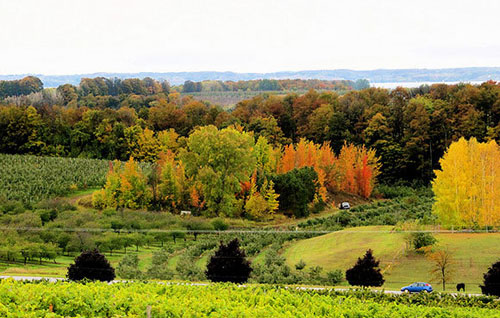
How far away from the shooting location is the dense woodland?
72750 mm

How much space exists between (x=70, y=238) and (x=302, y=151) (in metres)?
33.9

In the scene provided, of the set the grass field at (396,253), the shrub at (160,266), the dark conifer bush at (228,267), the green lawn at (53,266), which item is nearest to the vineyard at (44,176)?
the green lawn at (53,266)

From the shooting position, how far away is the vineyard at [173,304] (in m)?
14.0

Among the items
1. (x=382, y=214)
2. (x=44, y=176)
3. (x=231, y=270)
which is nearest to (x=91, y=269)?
(x=231, y=270)

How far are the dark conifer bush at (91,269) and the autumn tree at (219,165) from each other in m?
24.1

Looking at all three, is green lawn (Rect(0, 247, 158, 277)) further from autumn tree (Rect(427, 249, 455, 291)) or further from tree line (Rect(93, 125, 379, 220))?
autumn tree (Rect(427, 249, 455, 291))

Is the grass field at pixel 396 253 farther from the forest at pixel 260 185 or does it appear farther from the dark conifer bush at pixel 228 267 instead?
the dark conifer bush at pixel 228 267

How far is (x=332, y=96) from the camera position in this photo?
87938 millimetres

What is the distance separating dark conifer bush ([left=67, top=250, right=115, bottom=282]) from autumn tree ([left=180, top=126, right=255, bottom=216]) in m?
24.1

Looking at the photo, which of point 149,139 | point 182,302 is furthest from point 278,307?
point 149,139

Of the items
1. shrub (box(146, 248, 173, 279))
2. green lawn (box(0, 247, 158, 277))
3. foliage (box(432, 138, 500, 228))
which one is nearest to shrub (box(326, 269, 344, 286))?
shrub (box(146, 248, 173, 279))

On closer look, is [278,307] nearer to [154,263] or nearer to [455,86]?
[154,263]

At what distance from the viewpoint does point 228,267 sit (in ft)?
88.9

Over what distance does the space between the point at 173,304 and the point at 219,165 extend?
38.0 meters
